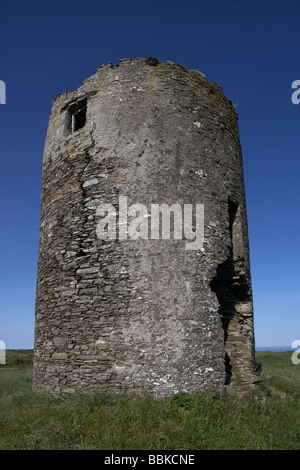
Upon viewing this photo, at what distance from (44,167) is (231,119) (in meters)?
4.64

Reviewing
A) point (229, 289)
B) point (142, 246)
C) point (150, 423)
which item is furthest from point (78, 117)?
point (150, 423)

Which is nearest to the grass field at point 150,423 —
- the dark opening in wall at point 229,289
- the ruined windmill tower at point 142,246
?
the ruined windmill tower at point 142,246

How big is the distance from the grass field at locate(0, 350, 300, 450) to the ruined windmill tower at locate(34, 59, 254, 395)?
1.47 ft

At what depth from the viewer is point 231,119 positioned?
26.6 feet

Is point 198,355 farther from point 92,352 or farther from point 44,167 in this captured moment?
point 44,167

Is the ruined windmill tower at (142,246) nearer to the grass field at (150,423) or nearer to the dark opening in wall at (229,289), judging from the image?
the dark opening in wall at (229,289)

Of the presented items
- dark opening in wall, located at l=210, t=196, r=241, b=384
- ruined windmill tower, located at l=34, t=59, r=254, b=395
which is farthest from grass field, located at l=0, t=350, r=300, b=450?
dark opening in wall, located at l=210, t=196, r=241, b=384

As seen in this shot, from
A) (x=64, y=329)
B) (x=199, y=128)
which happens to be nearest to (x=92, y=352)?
(x=64, y=329)

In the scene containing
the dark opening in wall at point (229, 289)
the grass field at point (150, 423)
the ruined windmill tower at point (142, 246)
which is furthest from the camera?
the dark opening in wall at point (229, 289)

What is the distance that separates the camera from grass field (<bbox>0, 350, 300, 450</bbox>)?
3.96 m

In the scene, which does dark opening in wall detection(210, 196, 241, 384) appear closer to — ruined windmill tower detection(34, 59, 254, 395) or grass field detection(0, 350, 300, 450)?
ruined windmill tower detection(34, 59, 254, 395)

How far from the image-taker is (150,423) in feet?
14.2

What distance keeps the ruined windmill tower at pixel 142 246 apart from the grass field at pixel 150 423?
1.47 ft

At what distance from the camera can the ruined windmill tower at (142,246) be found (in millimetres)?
5797
